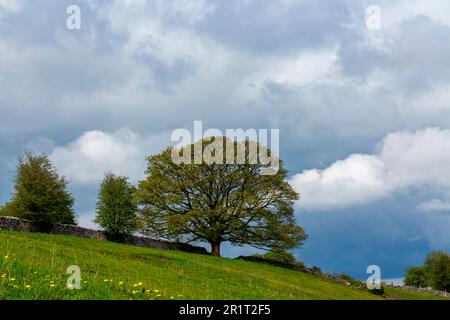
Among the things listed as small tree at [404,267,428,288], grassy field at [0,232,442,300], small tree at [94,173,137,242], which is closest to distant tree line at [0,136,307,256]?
small tree at [94,173,137,242]

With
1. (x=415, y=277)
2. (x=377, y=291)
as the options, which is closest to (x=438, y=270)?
(x=415, y=277)

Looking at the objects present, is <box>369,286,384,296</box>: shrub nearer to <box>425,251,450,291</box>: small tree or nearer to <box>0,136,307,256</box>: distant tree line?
<box>0,136,307,256</box>: distant tree line

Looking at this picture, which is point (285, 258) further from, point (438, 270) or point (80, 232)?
point (438, 270)

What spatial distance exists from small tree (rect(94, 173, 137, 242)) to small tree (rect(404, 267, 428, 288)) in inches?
2988

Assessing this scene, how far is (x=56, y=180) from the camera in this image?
5338 centimetres

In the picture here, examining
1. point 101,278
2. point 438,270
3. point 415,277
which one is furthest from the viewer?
point 415,277

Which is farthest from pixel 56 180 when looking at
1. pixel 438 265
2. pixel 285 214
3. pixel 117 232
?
pixel 438 265

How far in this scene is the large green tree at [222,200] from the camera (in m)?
60.0

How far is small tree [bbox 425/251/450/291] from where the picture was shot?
323 ft

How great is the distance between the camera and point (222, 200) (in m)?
60.9

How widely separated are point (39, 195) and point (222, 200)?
19.8 metres

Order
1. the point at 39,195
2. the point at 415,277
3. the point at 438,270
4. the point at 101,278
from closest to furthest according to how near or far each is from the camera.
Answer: the point at 101,278 → the point at 39,195 → the point at 438,270 → the point at 415,277

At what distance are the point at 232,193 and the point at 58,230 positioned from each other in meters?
19.0

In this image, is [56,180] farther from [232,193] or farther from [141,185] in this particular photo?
[232,193]
